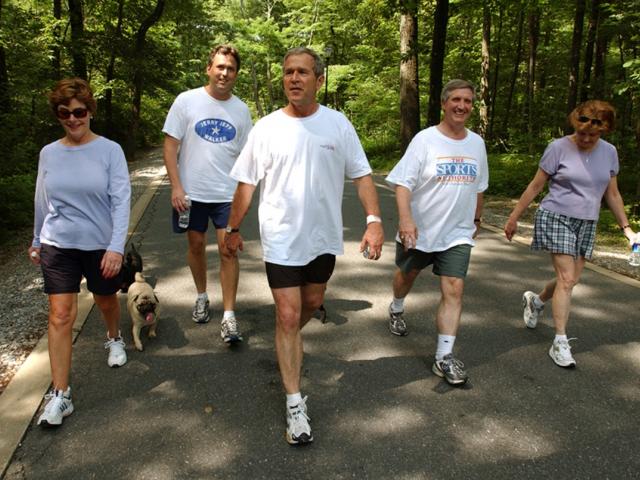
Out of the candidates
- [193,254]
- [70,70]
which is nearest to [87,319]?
[193,254]

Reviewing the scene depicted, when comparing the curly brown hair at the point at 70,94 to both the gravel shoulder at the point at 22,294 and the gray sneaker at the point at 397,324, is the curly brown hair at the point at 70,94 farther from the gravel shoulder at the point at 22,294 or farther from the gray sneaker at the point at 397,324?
the gray sneaker at the point at 397,324

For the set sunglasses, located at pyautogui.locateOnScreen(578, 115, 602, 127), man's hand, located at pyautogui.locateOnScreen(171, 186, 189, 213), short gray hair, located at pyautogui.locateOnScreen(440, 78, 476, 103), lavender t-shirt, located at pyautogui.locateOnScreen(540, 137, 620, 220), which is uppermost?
short gray hair, located at pyautogui.locateOnScreen(440, 78, 476, 103)

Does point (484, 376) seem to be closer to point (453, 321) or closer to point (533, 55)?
point (453, 321)

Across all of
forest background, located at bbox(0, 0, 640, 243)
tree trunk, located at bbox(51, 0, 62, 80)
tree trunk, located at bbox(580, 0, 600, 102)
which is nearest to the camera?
forest background, located at bbox(0, 0, 640, 243)

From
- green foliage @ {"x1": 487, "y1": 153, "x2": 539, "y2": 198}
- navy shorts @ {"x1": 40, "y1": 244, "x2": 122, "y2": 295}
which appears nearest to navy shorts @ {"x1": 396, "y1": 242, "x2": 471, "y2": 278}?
navy shorts @ {"x1": 40, "y1": 244, "x2": 122, "y2": 295}

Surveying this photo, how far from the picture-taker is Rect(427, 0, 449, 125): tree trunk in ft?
38.4

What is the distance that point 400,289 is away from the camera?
4.20 metres

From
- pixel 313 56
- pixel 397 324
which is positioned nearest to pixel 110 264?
pixel 313 56

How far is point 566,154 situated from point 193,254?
9.94 feet

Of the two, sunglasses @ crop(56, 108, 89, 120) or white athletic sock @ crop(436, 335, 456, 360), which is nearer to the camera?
sunglasses @ crop(56, 108, 89, 120)

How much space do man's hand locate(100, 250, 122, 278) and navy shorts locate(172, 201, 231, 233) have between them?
1.06 meters

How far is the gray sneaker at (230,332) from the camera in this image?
3943mm

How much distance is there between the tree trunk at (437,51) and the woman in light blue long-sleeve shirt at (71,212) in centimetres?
1050

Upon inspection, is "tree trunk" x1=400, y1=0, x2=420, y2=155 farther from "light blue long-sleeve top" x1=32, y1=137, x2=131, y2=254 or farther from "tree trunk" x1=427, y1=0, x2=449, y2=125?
"light blue long-sleeve top" x1=32, y1=137, x2=131, y2=254
